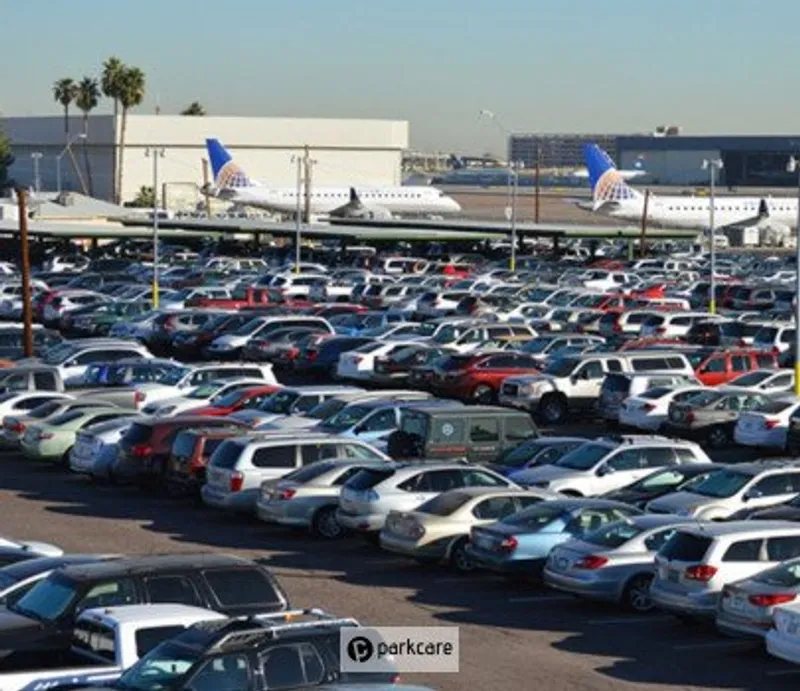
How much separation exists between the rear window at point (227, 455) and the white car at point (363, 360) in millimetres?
16051

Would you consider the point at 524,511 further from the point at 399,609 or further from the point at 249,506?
the point at 249,506

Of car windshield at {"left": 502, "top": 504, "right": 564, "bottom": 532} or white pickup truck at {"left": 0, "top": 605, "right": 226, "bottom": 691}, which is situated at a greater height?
white pickup truck at {"left": 0, "top": 605, "right": 226, "bottom": 691}

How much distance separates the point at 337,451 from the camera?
1172 inches

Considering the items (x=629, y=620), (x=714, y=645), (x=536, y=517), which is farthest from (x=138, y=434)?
(x=714, y=645)

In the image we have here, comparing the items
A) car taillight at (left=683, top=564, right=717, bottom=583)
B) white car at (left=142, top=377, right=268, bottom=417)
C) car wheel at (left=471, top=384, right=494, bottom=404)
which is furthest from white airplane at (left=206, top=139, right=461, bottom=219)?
car taillight at (left=683, top=564, right=717, bottom=583)

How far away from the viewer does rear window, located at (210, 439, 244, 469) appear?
2919cm

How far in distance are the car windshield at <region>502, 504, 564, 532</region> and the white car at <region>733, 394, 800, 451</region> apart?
11959 millimetres

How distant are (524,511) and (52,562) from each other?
6.44 metres

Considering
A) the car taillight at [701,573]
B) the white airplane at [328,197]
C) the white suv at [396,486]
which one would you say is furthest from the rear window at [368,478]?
the white airplane at [328,197]

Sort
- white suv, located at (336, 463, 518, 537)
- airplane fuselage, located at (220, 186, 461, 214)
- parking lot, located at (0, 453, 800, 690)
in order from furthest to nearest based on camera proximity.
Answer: airplane fuselage, located at (220, 186, 461, 214), white suv, located at (336, 463, 518, 537), parking lot, located at (0, 453, 800, 690)

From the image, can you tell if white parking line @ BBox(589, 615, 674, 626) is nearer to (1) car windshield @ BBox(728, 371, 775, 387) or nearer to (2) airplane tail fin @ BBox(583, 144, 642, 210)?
(1) car windshield @ BBox(728, 371, 775, 387)

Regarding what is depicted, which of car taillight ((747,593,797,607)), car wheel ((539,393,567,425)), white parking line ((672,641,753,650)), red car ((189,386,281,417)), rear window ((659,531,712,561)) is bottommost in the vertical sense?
car wheel ((539,393,567,425))

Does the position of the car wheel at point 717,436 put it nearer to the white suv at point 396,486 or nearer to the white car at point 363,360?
the white car at point 363,360

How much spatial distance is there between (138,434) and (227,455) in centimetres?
326
